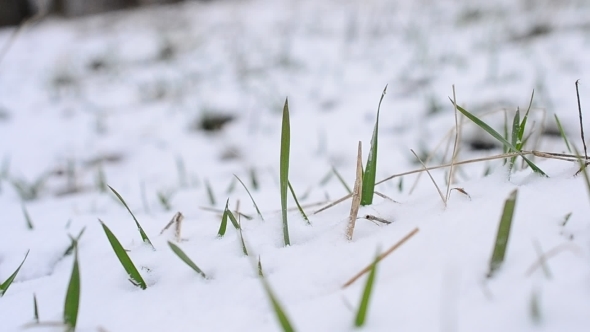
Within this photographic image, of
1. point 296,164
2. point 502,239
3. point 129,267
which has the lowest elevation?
point 296,164

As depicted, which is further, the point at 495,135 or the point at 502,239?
the point at 495,135

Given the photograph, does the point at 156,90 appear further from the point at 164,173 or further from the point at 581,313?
the point at 581,313

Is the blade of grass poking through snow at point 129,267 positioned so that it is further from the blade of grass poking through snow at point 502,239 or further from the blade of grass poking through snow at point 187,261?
the blade of grass poking through snow at point 502,239

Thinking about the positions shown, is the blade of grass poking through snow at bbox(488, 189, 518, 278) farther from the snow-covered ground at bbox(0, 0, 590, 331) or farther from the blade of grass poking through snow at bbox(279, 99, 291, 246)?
the blade of grass poking through snow at bbox(279, 99, 291, 246)

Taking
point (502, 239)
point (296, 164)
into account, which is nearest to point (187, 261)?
point (502, 239)

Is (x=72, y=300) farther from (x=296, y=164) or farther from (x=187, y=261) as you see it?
(x=296, y=164)

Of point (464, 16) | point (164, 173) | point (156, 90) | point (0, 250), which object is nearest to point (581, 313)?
point (0, 250)

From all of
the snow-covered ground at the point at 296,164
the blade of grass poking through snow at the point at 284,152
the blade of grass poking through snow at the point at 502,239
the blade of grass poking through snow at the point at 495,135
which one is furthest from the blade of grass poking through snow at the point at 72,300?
the blade of grass poking through snow at the point at 495,135
